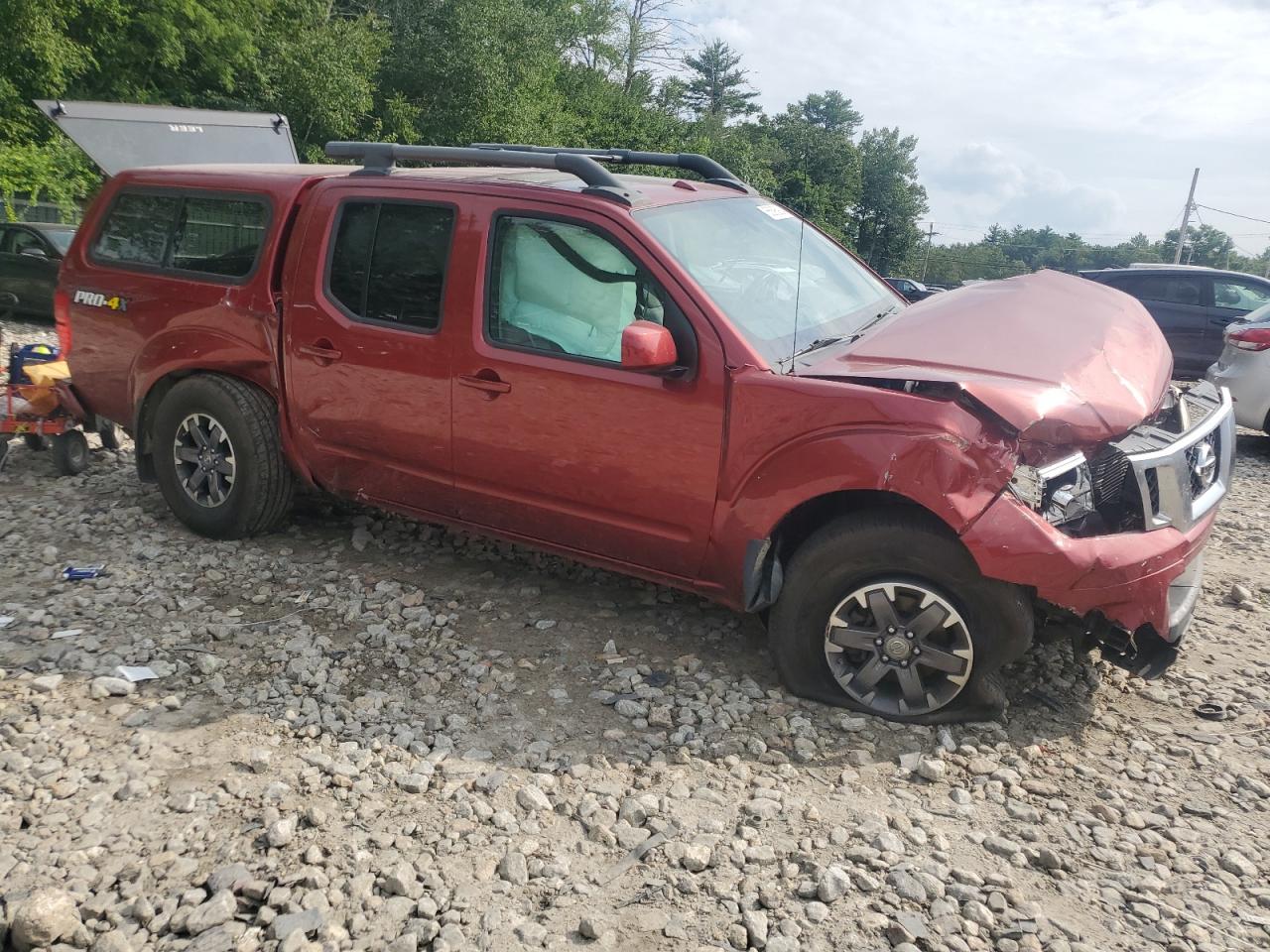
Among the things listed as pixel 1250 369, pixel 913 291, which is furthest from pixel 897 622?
pixel 913 291

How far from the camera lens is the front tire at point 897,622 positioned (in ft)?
11.0

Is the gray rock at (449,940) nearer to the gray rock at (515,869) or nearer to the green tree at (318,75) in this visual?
the gray rock at (515,869)

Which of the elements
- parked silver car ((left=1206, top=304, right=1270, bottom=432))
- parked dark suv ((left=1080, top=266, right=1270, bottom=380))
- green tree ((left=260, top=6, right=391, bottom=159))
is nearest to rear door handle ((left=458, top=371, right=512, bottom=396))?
parked silver car ((left=1206, top=304, right=1270, bottom=432))

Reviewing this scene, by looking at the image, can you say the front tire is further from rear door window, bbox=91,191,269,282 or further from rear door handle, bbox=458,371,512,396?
rear door window, bbox=91,191,269,282

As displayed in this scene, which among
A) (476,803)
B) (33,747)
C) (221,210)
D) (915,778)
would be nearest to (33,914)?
(33,747)

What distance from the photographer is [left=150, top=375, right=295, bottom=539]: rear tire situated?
16.1 feet

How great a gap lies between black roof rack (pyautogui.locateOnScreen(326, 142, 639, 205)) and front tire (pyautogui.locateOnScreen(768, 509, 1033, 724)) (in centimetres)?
162

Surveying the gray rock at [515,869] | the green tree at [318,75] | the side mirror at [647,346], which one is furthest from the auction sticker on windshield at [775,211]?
the green tree at [318,75]

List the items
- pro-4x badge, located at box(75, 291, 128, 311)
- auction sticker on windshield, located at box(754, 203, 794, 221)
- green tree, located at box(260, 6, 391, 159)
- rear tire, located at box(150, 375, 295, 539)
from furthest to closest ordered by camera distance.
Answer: green tree, located at box(260, 6, 391, 159)
pro-4x badge, located at box(75, 291, 128, 311)
rear tire, located at box(150, 375, 295, 539)
auction sticker on windshield, located at box(754, 203, 794, 221)

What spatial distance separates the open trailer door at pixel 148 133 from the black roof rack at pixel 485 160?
519cm

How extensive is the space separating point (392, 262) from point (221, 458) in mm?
1487

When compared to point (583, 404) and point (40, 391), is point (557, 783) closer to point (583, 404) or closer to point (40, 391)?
point (583, 404)

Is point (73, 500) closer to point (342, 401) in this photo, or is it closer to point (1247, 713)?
point (342, 401)

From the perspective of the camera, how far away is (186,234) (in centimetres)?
513
